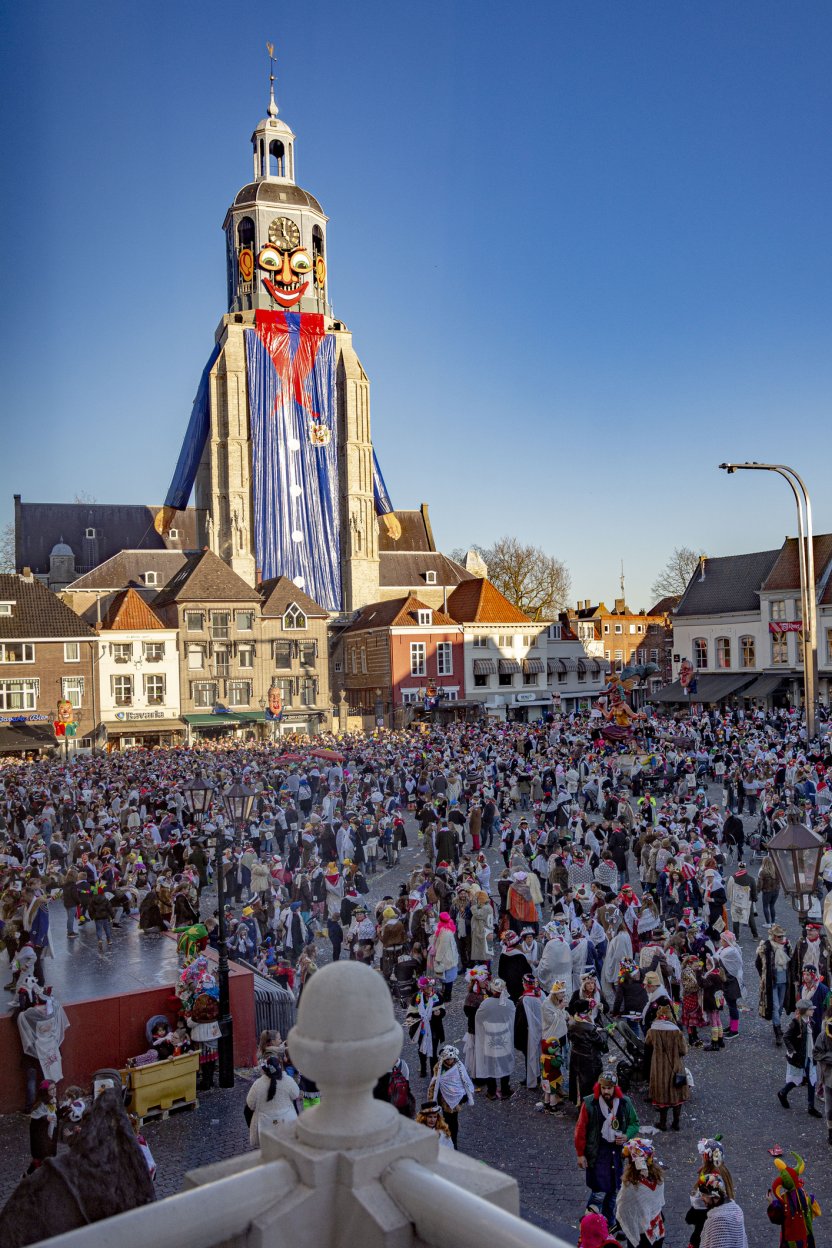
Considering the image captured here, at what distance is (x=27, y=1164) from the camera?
9.66 m

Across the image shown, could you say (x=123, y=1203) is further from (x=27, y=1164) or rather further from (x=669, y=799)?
(x=669, y=799)

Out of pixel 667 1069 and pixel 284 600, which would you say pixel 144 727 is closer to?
pixel 284 600

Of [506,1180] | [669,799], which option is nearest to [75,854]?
[669,799]

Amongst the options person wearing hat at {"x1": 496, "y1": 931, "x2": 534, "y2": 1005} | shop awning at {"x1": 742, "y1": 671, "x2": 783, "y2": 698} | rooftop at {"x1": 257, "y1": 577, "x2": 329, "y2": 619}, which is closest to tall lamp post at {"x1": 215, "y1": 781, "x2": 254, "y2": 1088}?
person wearing hat at {"x1": 496, "y1": 931, "x2": 534, "y2": 1005}

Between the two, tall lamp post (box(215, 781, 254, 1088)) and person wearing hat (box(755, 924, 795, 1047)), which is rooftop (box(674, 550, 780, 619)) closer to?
person wearing hat (box(755, 924, 795, 1047))

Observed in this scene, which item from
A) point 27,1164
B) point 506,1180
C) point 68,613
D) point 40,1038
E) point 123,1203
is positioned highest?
point 68,613

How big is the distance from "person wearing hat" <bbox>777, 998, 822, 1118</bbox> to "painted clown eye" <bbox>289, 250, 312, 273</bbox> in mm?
69464

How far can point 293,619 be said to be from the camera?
59.6 m

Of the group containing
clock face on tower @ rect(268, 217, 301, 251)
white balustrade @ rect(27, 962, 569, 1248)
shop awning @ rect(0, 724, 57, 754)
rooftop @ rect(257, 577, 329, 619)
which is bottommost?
shop awning @ rect(0, 724, 57, 754)

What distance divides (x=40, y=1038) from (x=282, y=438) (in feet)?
194

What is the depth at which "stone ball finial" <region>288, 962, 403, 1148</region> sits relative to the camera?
8.29 ft

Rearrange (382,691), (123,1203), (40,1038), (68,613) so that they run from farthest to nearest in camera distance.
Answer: (382,691) → (68,613) → (40,1038) → (123,1203)

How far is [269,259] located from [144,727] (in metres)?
36.5

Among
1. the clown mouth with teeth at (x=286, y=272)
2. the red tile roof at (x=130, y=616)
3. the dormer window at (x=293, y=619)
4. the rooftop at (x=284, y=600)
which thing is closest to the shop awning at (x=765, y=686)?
the rooftop at (x=284, y=600)
